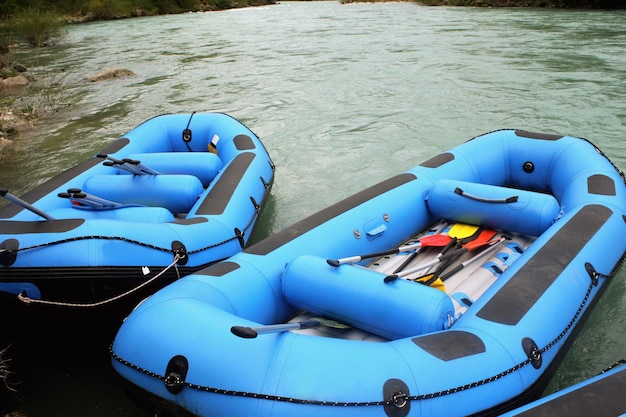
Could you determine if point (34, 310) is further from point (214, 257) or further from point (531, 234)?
point (531, 234)

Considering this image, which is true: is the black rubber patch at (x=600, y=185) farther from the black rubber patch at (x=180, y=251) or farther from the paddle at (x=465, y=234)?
the black rubber patch at (x=180, y=251)

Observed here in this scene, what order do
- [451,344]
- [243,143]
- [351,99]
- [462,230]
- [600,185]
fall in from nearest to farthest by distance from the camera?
[451,344] < [600,185] < [462,230] < [243,143] < [351,99]

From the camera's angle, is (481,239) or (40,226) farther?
(481,239)

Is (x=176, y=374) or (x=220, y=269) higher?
(x=220, y=269)

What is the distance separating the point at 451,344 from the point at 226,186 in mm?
2077

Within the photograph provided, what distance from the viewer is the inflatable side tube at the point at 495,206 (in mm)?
3250

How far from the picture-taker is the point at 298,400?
1882 mm

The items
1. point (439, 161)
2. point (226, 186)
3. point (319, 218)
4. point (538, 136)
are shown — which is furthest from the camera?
point (538, 136)

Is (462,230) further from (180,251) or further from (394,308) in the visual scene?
(180,251)

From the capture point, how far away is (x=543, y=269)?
8.45ft

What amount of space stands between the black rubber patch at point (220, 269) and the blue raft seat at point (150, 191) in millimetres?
1215

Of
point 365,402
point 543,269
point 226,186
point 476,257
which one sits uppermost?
point 226,186

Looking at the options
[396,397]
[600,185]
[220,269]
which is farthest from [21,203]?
[600,185]

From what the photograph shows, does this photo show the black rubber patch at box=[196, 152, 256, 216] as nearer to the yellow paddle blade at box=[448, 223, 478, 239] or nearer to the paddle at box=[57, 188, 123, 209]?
the paddle at box=[57, 188, 123, 209]
